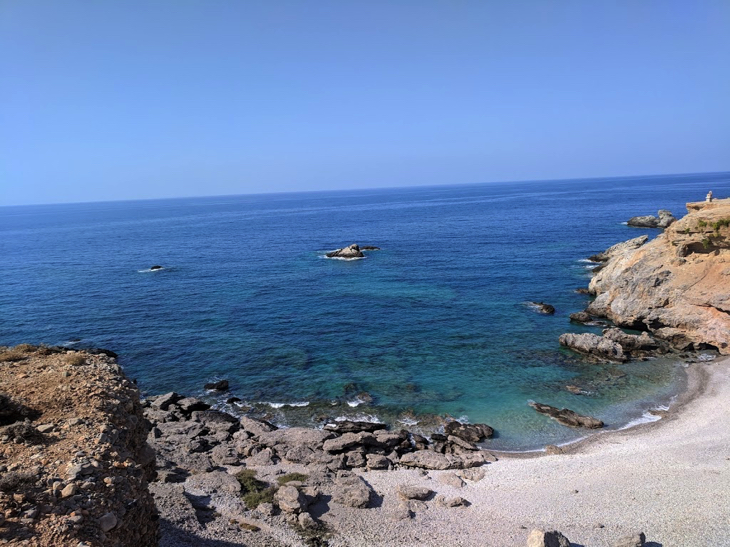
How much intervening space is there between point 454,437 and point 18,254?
130792mm

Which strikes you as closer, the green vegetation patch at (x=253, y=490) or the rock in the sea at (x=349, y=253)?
the green vegetation patch at (x=253, y=490)

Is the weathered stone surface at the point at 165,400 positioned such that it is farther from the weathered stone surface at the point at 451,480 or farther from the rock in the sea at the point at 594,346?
the rock in the sea at the point at 594,346

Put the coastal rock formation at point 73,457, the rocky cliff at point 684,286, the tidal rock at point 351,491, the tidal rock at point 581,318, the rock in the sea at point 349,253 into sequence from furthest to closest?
the rock in the sea at point 349,253
the tidal rock at point 581,318
the rocky cliff at point 684,286
the tidal rock at point 351,491
the coastal rock formation at point 73,457

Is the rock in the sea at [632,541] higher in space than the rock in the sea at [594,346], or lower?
lower

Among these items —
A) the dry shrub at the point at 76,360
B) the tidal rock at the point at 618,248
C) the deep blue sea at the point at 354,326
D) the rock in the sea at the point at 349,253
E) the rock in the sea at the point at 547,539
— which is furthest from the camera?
the rock in the sea at the point at 349,253

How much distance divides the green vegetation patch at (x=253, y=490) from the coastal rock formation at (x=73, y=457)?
772 cm

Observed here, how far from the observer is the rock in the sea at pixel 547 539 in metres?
20.9

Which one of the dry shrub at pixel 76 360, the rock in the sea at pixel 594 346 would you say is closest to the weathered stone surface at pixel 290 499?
the dry shrub at pixel 76 360

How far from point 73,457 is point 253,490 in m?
13.5

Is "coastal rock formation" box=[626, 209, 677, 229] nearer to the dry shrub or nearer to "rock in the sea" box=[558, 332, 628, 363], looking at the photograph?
"rock in the sea" box=[558, 332, 628, 363]

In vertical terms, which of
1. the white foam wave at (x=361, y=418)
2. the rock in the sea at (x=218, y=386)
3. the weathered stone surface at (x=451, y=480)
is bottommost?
the weathered stone surface at (x=451, y=480)

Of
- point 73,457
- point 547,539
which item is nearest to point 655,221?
point 547,539

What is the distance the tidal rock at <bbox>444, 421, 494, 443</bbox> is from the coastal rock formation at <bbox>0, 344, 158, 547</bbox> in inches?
880

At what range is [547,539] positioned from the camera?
69.1 ft
